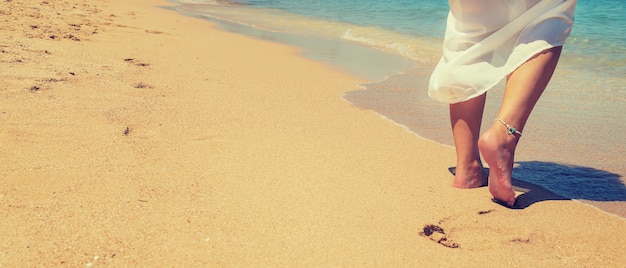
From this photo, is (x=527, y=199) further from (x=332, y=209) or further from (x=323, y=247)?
(x=323, y=247)

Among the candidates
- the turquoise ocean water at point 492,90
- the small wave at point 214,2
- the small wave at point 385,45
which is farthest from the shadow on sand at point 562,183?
the small wave at point 214,2

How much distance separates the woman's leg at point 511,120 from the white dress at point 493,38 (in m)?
0.04

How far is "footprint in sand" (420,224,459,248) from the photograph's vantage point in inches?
75.8

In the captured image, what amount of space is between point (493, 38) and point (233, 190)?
1.18 m

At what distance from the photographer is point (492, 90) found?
185 inches

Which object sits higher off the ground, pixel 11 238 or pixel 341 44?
pixel 11 238

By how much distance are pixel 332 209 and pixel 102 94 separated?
72.9 inches

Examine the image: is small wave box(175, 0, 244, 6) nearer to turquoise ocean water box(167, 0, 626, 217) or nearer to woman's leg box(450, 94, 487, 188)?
turquoise ocean water box(167, 0, 626, 217)

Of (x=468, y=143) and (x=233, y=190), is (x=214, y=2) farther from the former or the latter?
(x=233, y=190)

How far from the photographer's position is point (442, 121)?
3623 mm

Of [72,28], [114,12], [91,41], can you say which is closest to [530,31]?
[91,41]

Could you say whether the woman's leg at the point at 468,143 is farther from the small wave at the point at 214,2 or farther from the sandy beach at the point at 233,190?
the small wave at the point at 214,2

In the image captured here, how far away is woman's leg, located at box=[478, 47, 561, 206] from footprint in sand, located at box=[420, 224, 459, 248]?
35 centimetres

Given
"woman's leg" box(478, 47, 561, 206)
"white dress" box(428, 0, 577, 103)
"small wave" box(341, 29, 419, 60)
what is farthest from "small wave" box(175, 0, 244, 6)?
"woman's leg" box(478, 47, 561, 206)
